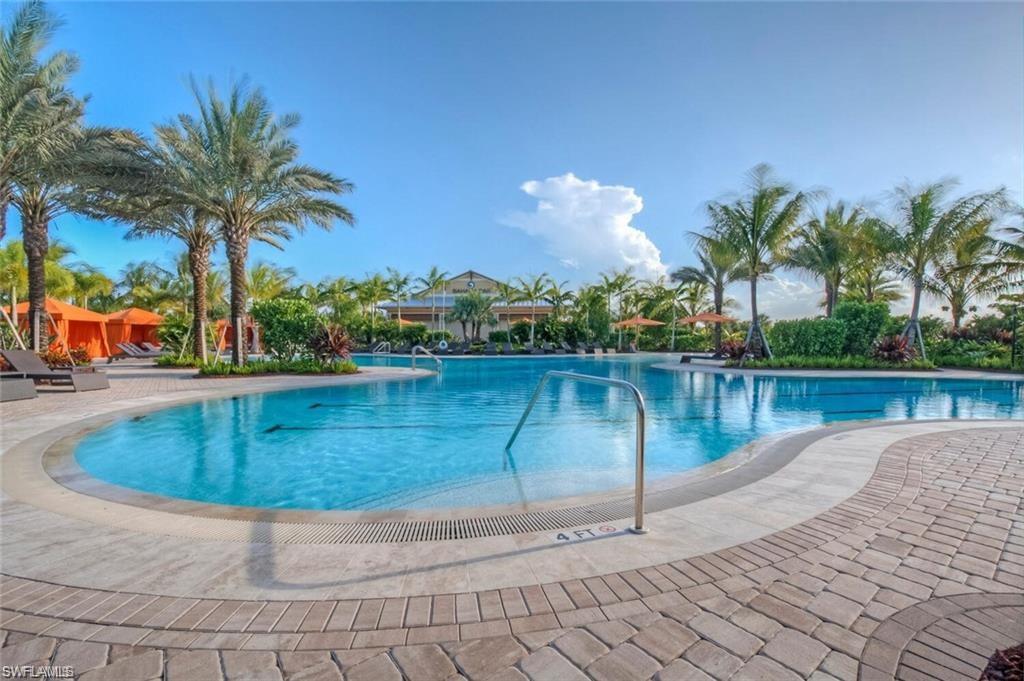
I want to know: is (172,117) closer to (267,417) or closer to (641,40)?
(267,417)

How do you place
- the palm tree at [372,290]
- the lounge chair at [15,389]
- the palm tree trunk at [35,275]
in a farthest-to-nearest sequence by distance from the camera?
the palm tree at [372,290], the palm tree trunk at [35,275], the lounge chair at [15,389]

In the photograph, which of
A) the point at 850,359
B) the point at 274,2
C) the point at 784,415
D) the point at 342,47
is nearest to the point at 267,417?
the point at 274,2

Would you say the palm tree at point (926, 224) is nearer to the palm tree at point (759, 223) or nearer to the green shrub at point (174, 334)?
the palm tree at point (759, 223)

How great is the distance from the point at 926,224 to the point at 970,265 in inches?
150

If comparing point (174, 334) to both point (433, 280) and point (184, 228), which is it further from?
point (433, 280)

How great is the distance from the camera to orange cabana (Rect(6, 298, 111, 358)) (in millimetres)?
21234

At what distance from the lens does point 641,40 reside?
10766 mm

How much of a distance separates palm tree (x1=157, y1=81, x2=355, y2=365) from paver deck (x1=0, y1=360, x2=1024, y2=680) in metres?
14.8

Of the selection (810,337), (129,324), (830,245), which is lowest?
(810,337)

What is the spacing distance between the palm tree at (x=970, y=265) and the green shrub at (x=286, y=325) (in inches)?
992

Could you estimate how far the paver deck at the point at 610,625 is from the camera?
1.86 metres

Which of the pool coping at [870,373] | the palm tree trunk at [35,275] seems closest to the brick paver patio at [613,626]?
the pool coping at [870,373]

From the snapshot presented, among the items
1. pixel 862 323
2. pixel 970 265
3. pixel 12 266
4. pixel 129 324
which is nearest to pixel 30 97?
pixel 12 266

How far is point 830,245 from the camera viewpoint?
2130 centimetres
